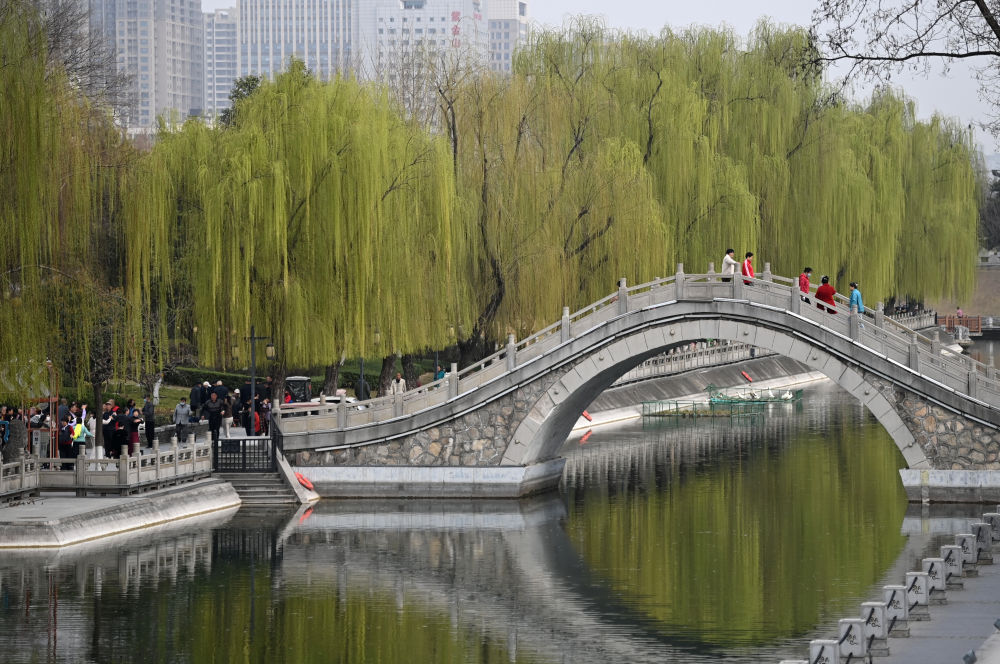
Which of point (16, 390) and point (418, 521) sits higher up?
point (16, 390)

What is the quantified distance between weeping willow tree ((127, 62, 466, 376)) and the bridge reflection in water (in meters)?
4.34

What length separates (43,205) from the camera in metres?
24.6

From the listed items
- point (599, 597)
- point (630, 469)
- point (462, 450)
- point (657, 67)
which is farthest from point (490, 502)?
point (657, 67)

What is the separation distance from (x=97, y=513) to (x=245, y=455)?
561 cm

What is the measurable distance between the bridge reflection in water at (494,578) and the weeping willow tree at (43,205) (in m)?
3.84

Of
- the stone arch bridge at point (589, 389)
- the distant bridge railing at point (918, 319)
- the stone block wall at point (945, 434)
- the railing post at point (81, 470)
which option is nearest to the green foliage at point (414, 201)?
the railing post at point (81, 470)

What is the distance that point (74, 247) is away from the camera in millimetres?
27188

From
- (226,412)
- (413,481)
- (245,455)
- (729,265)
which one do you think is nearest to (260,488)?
(245,455)

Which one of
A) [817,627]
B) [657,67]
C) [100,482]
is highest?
[657,67]

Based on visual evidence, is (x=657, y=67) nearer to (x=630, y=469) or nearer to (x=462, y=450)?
(x=630, y=469)

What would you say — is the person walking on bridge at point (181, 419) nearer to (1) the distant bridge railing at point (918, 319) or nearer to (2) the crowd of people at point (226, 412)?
(2) the crowd of people at point (226, 412)

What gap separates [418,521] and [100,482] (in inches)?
252

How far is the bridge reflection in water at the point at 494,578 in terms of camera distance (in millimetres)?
21609

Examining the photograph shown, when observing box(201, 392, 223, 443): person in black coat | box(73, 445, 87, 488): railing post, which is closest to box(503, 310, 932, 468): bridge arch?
→ box(201, 392, 223, 443): person in black coat
